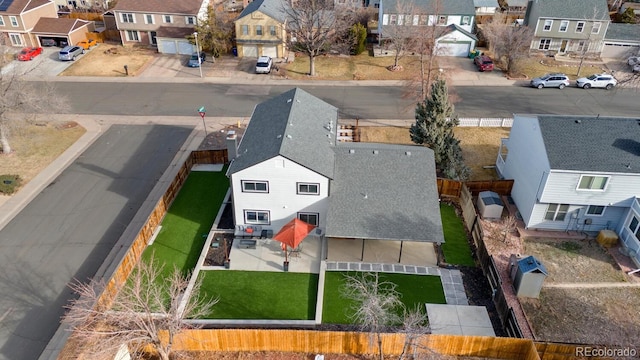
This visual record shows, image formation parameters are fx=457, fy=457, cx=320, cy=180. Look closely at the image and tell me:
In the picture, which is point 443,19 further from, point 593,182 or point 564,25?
point 593,182

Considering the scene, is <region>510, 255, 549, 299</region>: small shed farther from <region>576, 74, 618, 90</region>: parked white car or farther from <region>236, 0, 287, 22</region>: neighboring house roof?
<region>236, 0, 287, 22</region>: neighboring house roof

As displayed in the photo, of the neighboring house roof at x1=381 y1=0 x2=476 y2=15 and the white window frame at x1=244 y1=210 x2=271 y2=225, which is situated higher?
the neighboring house roof at x1=381 y1=0 x2=476 y2=15

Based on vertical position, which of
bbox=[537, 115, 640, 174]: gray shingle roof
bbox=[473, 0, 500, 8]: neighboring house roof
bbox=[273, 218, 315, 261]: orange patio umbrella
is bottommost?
bbox=[273, 218, 315, 261]: orange patio umbrella

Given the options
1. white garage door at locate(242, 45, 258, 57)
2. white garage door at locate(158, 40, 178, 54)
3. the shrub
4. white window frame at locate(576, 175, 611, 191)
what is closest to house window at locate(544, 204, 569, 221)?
white window frame at locate(576, 175, 611, 191)

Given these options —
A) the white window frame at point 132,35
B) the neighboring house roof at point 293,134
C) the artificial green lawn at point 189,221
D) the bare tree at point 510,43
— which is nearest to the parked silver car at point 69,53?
the white window frame at point 132,35

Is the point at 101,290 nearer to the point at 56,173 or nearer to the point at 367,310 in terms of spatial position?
the point at 367,310

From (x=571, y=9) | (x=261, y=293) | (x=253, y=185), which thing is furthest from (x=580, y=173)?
(x=571, y=9)

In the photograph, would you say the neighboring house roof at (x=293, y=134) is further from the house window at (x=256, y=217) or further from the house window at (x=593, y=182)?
the house window at (x=593, y=182)
